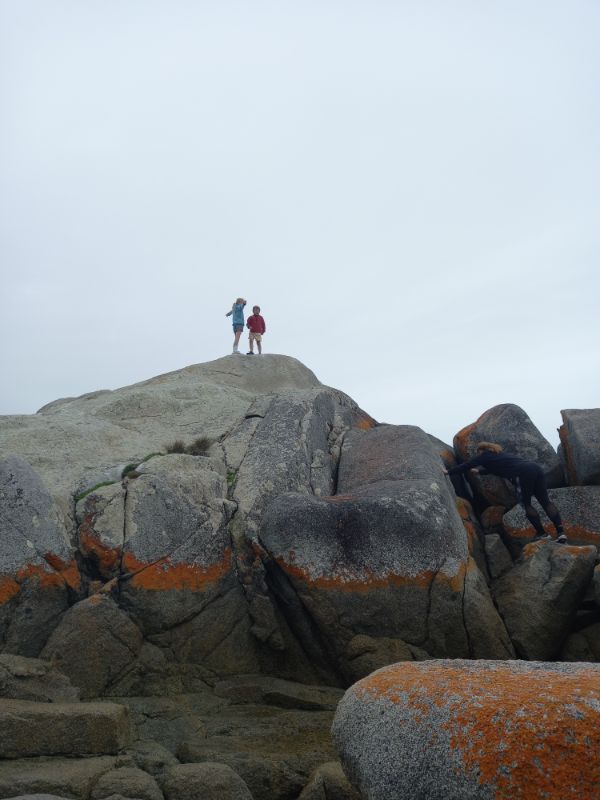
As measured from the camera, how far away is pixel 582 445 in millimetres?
15602

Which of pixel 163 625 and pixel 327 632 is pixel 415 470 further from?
pixel 163 625

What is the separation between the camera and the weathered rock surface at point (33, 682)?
841 cm

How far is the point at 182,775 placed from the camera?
7.25 m

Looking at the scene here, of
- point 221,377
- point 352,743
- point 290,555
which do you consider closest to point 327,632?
point 290,555

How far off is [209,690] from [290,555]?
7.60 feet

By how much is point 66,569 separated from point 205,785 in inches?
185

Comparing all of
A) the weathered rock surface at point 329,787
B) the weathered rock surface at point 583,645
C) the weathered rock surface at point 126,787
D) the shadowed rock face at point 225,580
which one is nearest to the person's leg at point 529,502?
the shadowed rock face at point 225,580

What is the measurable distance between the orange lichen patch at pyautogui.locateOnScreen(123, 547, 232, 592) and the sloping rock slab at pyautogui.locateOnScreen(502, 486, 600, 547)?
6884mm

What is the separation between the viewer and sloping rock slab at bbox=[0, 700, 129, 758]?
24.0 ft

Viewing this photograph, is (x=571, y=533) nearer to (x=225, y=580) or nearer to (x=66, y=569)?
(x=225, y=580)

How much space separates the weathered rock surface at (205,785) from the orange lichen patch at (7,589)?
4046 millimetres

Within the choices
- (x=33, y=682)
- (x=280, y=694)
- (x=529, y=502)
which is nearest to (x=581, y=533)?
(x=529, y=502)

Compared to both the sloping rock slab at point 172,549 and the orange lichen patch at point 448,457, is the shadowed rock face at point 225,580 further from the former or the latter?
the orange lichen patch at point 448,457

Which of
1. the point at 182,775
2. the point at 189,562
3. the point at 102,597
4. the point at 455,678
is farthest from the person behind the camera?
the point at 189,562
